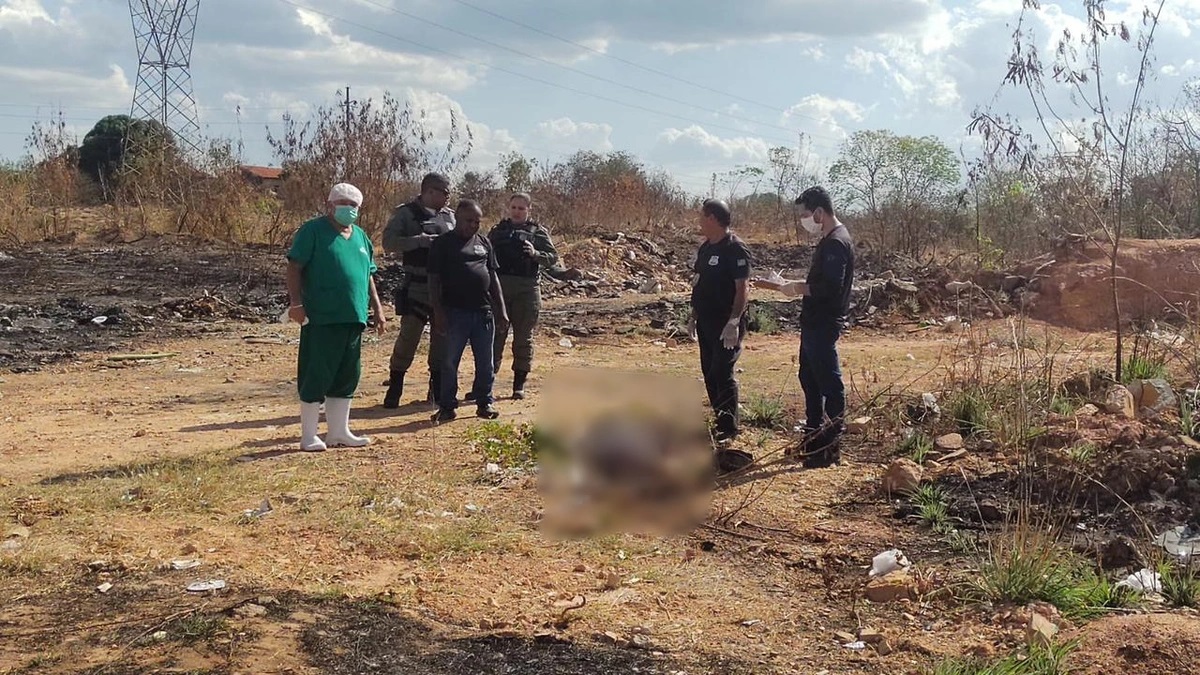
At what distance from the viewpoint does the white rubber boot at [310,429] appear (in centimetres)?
691

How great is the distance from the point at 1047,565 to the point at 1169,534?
3.95ft

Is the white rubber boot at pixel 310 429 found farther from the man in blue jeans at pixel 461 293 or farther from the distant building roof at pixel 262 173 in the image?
the distant building roof at pixel 262 173

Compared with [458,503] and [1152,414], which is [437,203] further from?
[1152,414]

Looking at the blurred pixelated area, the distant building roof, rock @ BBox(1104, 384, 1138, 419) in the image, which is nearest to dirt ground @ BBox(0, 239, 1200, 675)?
the blurred pixelated area

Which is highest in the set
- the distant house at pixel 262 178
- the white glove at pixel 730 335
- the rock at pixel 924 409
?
the distant house at pixel 262 178

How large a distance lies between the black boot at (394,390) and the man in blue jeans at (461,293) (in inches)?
30.3

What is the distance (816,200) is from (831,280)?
488 mm

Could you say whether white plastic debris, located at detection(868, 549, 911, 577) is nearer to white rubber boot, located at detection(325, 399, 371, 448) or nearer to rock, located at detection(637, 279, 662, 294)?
white rubber boot, located at detection(325, 399, 371, 448)

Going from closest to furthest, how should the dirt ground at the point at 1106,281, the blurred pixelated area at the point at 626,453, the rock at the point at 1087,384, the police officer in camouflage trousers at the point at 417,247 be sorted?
the blurred pixelated area at the point at 626,453
the rock at the point at 1087,384
the police officer in camouflage trousers at the point at 417,247
the dirt ground at the point at 1106,281

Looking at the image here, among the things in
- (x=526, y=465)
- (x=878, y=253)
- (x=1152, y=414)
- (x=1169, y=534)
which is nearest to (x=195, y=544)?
(x=526, y=465)

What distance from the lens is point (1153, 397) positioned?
24.6ft

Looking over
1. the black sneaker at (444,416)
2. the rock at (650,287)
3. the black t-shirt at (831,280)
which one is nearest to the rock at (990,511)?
the black t-shirt at (831,280)

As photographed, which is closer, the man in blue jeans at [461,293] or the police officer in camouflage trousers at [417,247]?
the man in blue jeans at [461,293]

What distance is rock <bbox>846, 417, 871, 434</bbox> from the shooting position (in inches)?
297
